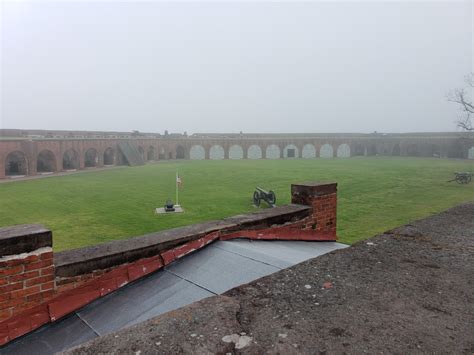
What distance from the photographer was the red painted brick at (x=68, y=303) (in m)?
2.52

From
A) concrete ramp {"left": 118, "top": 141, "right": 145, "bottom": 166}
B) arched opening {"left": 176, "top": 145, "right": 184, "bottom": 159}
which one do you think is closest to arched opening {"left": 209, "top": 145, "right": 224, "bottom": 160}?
arched opening {"left": 176, "top": 145, "right": 184, "bottom": 159}

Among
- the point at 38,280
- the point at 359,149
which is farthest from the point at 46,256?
the point at 359,149

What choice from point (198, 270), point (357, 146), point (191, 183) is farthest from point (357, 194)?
point (357, 146)

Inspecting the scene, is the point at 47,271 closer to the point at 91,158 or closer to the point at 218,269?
the point at 218,269

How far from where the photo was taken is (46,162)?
30.9 metres

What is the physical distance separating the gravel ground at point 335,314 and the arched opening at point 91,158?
36.9 metres

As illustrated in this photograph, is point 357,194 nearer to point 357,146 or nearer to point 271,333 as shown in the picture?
point 271,333

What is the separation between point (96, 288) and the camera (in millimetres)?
2797

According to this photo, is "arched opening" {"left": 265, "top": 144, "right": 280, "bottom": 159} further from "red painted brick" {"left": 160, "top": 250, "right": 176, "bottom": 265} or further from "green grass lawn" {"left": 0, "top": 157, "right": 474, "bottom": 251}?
"red painted brick" {"left": 160, "top": 250, "right": 176, "bottom": 265}

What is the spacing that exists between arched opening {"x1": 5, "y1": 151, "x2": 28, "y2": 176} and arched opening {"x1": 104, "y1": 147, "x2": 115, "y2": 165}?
10056 mm

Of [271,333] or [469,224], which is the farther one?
[469,224]

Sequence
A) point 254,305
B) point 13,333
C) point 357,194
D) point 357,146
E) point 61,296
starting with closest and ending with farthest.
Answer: point 254,305 < point 13,333 < point 61,296 < point 357,194 < point 357,146

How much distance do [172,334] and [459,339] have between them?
1258mm

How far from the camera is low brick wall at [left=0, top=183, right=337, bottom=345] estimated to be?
242cm
